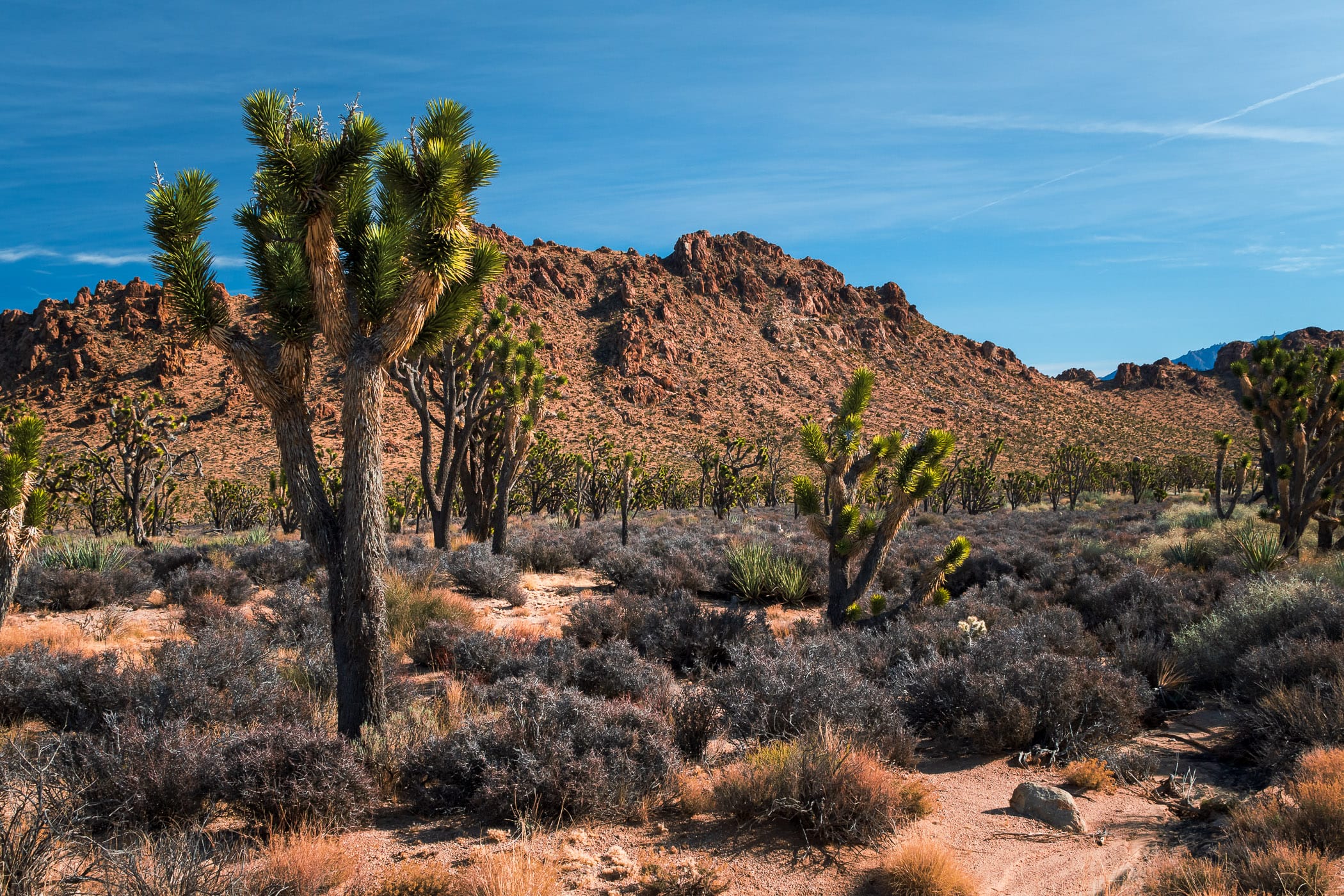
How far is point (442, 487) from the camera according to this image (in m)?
15.6

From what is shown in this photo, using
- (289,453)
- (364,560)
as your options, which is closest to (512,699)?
(364,560)

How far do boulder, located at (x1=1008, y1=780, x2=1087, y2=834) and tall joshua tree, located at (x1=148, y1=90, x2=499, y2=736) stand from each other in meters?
4.57

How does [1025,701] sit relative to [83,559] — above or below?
below

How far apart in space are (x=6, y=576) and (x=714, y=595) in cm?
934

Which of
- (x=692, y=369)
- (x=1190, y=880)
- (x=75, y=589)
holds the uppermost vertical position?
(x=692, y=369)

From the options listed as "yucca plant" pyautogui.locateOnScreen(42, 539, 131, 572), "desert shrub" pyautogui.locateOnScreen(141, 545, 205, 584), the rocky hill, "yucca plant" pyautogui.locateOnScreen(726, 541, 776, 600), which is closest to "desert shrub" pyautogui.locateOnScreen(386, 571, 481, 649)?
"yucca plant" pyautogui.locateOnScreen(726, 541, 776, 600)

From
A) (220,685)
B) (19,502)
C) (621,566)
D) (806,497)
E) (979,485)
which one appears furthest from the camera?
(979,485)

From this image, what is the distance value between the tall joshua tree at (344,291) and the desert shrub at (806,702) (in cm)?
280

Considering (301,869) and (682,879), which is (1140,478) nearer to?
(682,879)

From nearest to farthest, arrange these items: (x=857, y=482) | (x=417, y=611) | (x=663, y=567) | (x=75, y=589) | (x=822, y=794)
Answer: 1. (x=822, y=794)
2. (x=417, y=611)
3. (x=857, y=482)
4. (x=75, y=589)
5. (x=663, y=567)

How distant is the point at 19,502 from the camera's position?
7.93m

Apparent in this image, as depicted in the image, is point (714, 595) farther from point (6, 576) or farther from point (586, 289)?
point (586, 289)

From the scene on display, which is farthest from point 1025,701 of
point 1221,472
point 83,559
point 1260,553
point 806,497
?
point 1221,472

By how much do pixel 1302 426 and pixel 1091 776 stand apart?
1348cm
